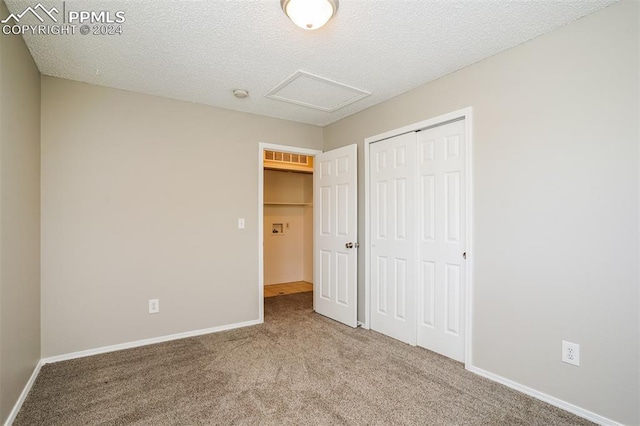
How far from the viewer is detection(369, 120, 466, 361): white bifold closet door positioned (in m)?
2.77

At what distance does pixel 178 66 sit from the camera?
2625 millimetres

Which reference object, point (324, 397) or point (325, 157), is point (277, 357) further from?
point (325, 157)

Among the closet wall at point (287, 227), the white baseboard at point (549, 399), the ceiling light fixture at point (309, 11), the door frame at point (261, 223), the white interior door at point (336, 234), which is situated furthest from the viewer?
the closet wall at point (287, 227)

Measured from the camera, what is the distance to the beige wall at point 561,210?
1.84 meters

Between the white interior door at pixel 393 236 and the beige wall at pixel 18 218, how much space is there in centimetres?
294

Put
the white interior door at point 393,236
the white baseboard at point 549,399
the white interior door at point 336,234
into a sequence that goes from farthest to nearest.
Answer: the white interior door at point 336,234, the white interior door at point 393,236, the white baseboard at point 549,399

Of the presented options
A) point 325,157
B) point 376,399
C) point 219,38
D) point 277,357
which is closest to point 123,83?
point 219,38

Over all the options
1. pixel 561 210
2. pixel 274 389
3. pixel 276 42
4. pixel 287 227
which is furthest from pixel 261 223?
pixel 561 210

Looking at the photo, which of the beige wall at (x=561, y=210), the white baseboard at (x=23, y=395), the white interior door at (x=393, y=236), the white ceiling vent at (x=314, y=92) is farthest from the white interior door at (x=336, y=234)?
the white baseboard at (x=23, y=395)

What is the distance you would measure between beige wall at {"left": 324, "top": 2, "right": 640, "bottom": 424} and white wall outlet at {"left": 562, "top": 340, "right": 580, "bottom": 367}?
0.03m

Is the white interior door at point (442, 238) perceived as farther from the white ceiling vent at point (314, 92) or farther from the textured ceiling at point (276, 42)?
the white ceiling vent at point (314, 92)

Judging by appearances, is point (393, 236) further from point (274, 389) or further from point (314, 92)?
point (274, 389)

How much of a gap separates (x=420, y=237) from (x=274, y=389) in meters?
1.82

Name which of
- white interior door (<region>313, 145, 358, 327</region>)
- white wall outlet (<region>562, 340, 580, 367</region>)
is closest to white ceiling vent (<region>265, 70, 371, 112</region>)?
white interior door (<region>313, 145, 358, 327</region>)
